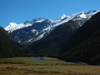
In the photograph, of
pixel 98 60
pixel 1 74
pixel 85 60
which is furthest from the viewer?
pixel 85 60

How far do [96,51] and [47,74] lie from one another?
109273mm

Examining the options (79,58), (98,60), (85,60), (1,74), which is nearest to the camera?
(1,74)

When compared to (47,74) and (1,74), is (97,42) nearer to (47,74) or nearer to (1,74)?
(47,74)

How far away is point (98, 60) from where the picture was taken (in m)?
150

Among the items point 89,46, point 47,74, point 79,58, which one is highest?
point 89,46

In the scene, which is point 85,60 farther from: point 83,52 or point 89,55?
point 83,52

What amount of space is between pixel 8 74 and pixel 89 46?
140084mm

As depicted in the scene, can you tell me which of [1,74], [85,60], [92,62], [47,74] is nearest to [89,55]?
[85,60]

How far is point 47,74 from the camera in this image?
73812mm

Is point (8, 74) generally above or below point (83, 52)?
below

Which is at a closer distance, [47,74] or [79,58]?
[47,74]

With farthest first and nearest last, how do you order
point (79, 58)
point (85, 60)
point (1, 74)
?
point (79, 58), point (85, 60), point (1, 74)

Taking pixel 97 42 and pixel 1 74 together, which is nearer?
pixel 1 74

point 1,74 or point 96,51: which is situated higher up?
point 96,51
